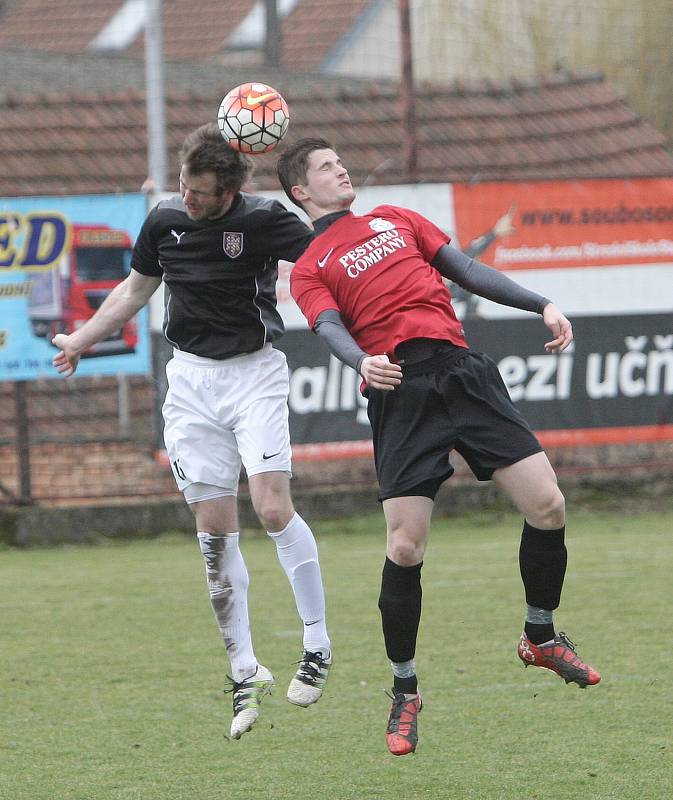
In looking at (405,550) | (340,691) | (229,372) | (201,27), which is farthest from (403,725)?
(201,27)

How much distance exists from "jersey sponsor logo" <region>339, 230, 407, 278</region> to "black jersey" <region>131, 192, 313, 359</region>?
11.4 inches

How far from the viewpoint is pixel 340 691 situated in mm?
6336

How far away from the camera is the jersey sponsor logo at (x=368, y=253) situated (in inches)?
205

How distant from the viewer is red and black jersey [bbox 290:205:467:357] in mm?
5168

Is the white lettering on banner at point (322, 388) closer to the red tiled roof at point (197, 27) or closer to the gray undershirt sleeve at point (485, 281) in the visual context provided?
the gray undershirt sleeve at point (485, 281)

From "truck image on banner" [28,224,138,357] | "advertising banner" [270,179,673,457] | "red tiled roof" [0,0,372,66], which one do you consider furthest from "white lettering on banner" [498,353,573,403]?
"red tiled roof" [0,0,372,66]

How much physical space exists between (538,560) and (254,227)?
165 centimetres

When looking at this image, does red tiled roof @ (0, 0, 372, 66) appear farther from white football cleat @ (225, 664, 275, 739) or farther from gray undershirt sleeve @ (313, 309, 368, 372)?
white football cleat @ (225, 664, 275, 739)

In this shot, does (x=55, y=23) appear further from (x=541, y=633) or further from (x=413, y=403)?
(x=541, y=633)

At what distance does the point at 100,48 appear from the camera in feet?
84.8

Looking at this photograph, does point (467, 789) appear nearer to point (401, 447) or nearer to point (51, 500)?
point (401, 447)

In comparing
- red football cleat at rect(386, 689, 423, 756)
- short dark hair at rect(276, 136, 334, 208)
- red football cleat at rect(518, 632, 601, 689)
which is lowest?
red football cleat at rect(386, 689, 423, 756)

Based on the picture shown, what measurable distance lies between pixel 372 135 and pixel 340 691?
358 inches

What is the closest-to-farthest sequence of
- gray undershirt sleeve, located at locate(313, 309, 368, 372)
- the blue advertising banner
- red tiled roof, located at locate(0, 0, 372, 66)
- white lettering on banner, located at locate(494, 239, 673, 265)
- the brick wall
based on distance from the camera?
gray undershirt sleeve, located at locate(313, 309, 368, 372), the blue advertising banner, white lettering on banner, located at locate(494, 239, 673, 265), the brick wall, red tiled roof, located at locate(0, 0, 372, 66)
